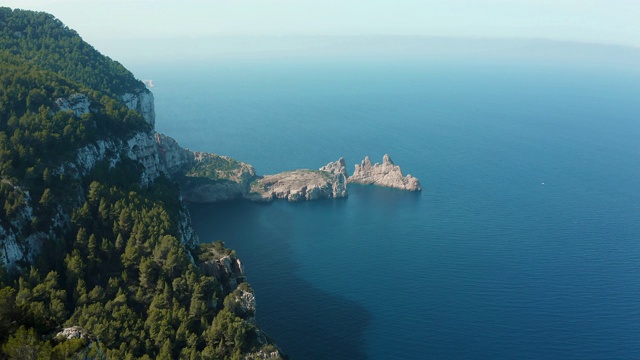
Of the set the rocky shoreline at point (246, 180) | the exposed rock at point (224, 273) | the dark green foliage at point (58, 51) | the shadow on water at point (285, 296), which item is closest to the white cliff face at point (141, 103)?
the dark green foliage at point (58, 51)

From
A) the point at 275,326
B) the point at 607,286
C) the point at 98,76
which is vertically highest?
the point at 98,76

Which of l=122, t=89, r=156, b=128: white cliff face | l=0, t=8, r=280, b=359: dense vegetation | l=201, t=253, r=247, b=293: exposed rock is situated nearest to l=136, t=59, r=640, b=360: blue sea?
l=201, t=253, r=247, b=293: exposed rock

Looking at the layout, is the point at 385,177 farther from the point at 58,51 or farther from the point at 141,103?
the point at 58,51

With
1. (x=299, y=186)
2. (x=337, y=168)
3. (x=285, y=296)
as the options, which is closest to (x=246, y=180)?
(x=299, y=186)

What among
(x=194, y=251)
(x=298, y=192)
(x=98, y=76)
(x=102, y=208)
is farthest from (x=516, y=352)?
(x=98, y=76)

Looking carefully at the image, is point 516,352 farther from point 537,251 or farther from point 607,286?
point 537,251

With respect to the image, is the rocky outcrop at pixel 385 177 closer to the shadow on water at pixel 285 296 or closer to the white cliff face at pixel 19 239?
the shadow on water at pixel 285 296
